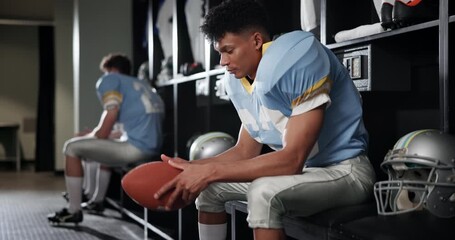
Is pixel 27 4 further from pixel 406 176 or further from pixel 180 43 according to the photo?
pixel 406 176

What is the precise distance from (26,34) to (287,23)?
25.2ft

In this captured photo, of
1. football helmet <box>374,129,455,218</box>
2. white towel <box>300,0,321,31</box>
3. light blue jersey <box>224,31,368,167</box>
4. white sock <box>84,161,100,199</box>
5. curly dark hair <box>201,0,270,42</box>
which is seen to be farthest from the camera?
white sock <box>84,161,100,199</box>

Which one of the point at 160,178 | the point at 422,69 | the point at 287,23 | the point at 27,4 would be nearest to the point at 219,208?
the point at 160,178

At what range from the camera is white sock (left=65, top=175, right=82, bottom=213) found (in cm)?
443

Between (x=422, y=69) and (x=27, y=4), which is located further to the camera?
(x=27, y=4)

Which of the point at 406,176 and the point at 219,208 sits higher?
the point at 406,176

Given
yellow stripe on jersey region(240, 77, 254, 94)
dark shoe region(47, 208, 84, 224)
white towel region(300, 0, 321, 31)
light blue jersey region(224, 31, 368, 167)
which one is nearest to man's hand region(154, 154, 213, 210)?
light blue jersey region(224, 31, 368, 167)

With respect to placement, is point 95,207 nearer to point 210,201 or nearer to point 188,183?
point 210,201

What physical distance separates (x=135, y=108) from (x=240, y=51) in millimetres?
2695

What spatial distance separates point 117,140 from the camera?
4.57m

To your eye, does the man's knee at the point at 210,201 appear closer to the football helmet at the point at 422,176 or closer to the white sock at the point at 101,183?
the football helmet at the point at 422,176

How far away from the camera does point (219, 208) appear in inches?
85.5

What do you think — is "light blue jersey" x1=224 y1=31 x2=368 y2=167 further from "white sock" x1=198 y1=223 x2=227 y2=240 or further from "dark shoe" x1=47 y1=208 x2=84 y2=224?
"dark shoe" x1=47 y1=208 x2=84 y2=224

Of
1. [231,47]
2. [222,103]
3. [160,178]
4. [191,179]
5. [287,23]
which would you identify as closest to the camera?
[191,179]
